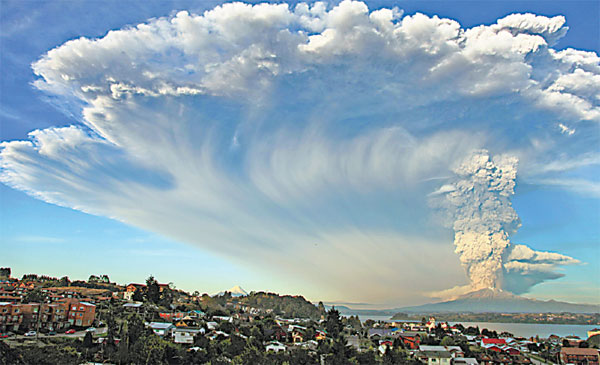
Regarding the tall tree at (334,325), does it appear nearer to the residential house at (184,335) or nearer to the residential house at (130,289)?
the residential house at (184,335)

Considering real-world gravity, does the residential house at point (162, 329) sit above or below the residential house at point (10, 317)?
below

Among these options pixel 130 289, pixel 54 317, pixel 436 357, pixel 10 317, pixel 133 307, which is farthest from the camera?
pixel 130 289

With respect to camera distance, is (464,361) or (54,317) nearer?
(54,317)

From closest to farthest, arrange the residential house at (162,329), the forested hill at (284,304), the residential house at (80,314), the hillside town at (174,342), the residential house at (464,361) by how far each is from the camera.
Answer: the hillside town at (174,342) < the residential house at (162,329) < the residential house at (464,361) < the residential house at (80,314) < the forested hill at (284,304)

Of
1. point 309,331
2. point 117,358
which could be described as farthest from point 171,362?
point 309,331

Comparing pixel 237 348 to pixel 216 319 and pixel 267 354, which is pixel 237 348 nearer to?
pixel 267 354

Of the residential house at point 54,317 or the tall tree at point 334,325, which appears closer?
the residential house at point 54,317

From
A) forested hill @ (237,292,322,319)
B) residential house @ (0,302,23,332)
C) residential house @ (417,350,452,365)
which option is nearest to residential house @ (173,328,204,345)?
residential house @ (0,302,23,332)

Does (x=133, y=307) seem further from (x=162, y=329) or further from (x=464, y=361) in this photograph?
(x=464, y=361)

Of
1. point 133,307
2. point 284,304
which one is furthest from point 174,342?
point 284,304

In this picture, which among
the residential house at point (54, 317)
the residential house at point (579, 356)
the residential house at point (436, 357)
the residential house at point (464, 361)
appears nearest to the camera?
the residential house at point (54, 317)

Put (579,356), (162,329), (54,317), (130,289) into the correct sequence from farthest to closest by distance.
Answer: (130,289) < (579,356) < (162,329) < (54,317)

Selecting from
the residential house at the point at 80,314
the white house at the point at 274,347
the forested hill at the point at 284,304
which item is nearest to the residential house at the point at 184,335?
the white house at the point at 274,347
